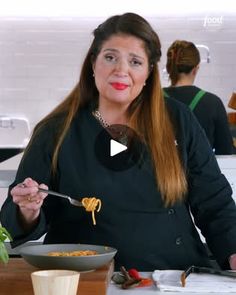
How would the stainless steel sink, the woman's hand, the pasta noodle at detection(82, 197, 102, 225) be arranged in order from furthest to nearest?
the stainless steel sink → the pasta noodle at detection(82, 197, 102, 225) → the woman's hand

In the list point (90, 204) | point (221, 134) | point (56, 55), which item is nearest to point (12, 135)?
point (56, 55)

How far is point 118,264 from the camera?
201 centimetres

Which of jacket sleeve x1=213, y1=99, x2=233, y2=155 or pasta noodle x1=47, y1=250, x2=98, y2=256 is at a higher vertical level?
pasta noodle x1=47, y1=250, x2=98, y2=256

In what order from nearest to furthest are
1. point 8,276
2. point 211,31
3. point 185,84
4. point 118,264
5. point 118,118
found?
point 8,276 → point 118,264 → point 118,118 → point 185,84 → point 211,31

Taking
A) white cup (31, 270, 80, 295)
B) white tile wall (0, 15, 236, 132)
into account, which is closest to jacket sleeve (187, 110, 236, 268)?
white cup (31, 270, 80, 295)

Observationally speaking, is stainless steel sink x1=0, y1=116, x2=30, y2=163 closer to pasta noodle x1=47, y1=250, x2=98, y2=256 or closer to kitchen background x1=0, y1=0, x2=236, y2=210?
kitchen background x1=0, y1=0, x2=236, y2=210

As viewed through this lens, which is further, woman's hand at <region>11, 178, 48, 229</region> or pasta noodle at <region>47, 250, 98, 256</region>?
woman's hand at <region>11, 178, 48, 229</region>

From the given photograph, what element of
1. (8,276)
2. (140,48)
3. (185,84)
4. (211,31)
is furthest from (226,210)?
(211,31)

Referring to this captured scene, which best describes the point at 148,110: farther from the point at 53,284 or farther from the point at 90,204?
the point at 53,284

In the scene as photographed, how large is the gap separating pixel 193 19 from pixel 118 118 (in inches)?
133

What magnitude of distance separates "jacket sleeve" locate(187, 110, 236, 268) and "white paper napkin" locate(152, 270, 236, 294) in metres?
0.27

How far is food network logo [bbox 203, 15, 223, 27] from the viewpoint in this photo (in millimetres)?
5406

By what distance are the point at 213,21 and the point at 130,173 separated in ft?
11.6

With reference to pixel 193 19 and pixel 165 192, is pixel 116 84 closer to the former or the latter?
pixel 165 192
